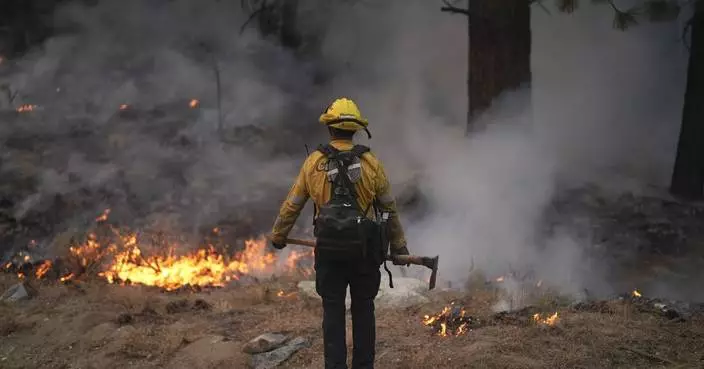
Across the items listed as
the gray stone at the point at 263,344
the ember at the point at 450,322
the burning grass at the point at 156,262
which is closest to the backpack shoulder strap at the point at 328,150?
the gray stone at the point at 263,344

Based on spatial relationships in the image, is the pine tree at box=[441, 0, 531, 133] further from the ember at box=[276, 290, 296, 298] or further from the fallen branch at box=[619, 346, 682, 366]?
the fallen branch at box=[619, 346, 682, 366]

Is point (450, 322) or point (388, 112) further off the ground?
point (388, 112)

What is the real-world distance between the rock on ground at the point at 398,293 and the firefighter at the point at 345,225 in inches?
74.8

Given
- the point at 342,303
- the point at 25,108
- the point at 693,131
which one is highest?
the point at 25,108

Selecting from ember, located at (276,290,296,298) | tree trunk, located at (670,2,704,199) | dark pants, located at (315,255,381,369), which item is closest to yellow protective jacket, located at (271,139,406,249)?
dark pants, located at (315,255,381,369)

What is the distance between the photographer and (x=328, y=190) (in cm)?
421

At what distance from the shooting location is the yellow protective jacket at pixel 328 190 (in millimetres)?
4230

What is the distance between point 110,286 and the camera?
682cm

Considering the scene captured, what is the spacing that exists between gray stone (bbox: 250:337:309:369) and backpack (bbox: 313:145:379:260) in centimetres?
138

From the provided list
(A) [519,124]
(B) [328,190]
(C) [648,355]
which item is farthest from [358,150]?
(A) [519,124]

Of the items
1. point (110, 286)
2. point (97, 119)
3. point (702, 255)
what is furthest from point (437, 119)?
point (110, 286)

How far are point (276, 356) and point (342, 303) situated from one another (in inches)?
43.9

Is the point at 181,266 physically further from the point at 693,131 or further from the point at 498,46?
the point at 693,131

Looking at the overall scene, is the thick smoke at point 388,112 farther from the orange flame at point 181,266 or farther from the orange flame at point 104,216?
the orange flame at point 181,266
